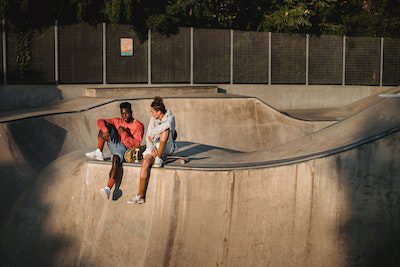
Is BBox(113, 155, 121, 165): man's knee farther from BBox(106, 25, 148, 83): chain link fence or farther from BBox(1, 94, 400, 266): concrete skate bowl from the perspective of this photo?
BBox(106, 25, 148, 83): chain link fence

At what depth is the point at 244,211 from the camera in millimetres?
9266

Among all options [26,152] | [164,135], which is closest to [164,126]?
[164,135]

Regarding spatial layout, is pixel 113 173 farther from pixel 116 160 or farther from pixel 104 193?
pixel 104 193

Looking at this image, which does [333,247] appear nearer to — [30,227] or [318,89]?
[30,227]

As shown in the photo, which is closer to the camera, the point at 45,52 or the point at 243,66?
the point at 45,52

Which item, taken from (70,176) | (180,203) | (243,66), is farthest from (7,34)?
(180,203)

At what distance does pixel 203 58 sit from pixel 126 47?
331cm

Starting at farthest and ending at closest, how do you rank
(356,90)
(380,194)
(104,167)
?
1. (356,90)
2. (104,167)
3. (380,194)

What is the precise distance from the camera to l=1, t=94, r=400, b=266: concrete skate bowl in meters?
8.80

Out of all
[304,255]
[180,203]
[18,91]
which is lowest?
[304,255]

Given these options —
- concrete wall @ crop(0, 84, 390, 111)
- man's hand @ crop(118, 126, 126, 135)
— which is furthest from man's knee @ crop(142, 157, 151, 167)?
concrete wall @ crop(0, 84, 390, 111)

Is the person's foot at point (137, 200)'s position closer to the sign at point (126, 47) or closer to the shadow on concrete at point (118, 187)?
the shadow on concrete at point (118, 187)

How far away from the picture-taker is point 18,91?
74.6 feet

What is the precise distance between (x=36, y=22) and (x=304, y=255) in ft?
54.7
